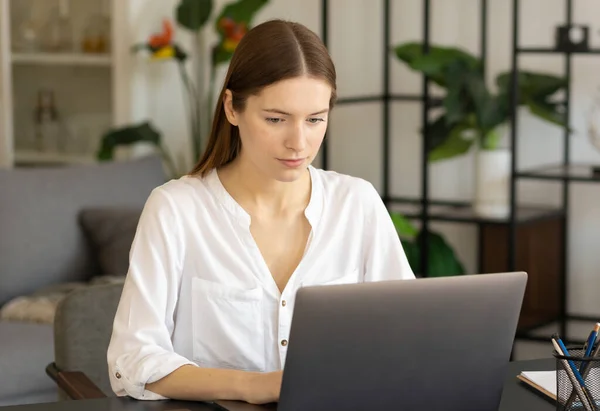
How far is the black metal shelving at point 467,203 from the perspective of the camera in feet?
11.8

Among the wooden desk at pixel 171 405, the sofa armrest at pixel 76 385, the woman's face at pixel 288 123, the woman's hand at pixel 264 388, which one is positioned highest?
the woman's face at pixel 288 123

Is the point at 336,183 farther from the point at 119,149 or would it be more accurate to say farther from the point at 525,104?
the point at 119,149

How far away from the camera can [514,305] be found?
1.47 meters

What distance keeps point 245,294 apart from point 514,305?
53cm

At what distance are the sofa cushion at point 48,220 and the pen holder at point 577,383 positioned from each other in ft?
8.34

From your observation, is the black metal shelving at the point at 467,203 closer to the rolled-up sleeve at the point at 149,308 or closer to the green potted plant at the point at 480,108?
the green potted plant at the point at 480,108

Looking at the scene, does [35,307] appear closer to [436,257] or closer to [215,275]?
[436,257]

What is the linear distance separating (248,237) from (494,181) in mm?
2099

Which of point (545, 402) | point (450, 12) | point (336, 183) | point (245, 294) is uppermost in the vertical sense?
point (450, 12)

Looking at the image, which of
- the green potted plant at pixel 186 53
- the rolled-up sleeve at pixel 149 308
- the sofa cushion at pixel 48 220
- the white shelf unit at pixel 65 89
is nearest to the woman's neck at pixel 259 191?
the rolled-up sleeve at pixel 149 308

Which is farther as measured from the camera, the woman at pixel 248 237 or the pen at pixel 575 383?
the woman at pixel 248 237

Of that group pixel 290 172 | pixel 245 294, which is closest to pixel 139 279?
pixel 245 294

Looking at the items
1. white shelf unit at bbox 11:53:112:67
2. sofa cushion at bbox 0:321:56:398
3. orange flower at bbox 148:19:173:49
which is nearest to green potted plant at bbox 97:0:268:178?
orange flower at bbox 148:19:173:49

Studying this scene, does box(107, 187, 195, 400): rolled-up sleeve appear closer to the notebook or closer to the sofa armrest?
the sofa armrest
